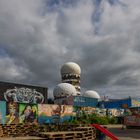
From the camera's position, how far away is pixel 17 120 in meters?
40.8

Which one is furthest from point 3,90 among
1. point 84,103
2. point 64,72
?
point 64,72

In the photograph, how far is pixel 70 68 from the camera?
7831 cm

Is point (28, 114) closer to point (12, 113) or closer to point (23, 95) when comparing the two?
point (12, 113)

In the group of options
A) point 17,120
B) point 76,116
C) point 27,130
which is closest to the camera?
point 27,130

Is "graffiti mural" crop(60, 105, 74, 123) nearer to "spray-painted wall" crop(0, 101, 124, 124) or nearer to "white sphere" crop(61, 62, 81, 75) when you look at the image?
"spray-painted wall" crop(0, 101, 124, 124)

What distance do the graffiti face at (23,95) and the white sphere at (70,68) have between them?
31.5 meters

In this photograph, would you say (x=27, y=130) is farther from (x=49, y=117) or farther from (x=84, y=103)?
(x=84, y=103)

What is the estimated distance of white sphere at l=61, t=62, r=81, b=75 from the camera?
78.2 m

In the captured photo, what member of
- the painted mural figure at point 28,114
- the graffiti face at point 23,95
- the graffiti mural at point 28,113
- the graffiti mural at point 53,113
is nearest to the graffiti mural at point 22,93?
the graffiti face at point 23,95

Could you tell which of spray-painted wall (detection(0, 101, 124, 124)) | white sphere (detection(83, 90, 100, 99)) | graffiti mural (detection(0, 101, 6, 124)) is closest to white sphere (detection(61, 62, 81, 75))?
white sphere (detection(83, 90, 100, 99))

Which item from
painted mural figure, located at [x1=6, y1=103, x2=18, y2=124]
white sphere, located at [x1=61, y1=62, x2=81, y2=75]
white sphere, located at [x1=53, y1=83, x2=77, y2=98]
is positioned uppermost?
white sphere, located at [x1=61, y1=62, x2=81, y2=75]

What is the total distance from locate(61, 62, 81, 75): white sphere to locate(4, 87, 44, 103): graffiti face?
31466mm

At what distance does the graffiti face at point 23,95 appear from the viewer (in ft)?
142

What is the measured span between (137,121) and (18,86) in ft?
58.2
